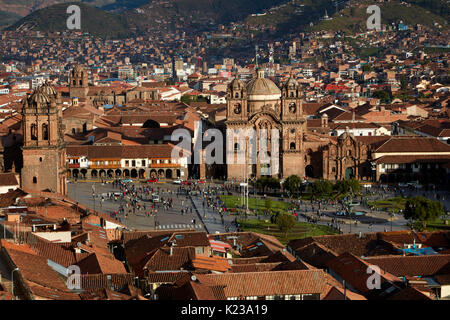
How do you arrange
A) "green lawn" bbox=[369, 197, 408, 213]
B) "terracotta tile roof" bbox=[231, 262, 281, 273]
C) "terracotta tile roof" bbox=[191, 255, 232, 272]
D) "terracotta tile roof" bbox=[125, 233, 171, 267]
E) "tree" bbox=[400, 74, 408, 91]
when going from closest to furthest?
"terracotta tile roof" bbox=[191, 255, 232, 272] < "terracotta tile roof" bbox=[231, 262, 281, 273] < "terracotta tile roof" bbox=[125, 233, 171, 267] < "green lawn" bbox=[369, 197, 408, 213] < "tree" bbox=[400, 74, 408, 91]

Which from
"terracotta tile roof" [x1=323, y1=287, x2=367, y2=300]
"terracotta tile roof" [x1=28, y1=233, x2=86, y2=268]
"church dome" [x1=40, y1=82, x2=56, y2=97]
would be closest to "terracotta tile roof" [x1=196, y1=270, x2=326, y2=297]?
"terracotta tile roof" [x1=323, y1=287, x2=367, y2=300]

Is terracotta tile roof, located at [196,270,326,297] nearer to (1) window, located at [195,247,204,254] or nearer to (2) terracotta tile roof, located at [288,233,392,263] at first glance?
(1) window, located at [195,247,204,254]

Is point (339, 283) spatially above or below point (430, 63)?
below

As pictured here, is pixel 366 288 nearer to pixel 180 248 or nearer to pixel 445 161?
pixel 180 248

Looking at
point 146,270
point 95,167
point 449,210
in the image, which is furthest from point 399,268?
point 95,167

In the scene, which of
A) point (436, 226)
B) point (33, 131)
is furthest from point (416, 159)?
point (33, 131)
